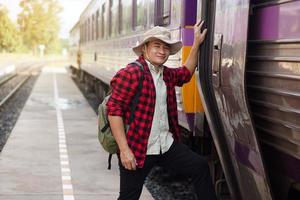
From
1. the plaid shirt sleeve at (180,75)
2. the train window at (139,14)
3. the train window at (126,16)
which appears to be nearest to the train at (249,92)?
the plaid shirt sleeve at (180,75)

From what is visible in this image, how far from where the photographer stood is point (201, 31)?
434 cm

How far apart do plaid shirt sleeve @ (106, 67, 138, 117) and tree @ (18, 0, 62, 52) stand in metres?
86.9

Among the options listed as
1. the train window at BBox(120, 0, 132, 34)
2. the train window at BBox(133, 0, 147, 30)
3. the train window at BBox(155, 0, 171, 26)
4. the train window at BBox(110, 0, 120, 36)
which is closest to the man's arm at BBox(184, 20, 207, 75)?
the train window at BBox(155, 0, 171, 26)

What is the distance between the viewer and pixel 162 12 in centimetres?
589

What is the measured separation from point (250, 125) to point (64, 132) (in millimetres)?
7405

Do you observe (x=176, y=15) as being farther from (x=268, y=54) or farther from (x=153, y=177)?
(x=153, y=177)

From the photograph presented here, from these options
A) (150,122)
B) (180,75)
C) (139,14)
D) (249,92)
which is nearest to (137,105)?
(150,122)

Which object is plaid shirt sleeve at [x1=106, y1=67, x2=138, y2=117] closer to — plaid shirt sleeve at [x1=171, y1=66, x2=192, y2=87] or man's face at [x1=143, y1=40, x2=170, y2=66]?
man's face at [x1=143, y1=40, x2=170, y2=66]

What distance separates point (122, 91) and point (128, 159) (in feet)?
1.46

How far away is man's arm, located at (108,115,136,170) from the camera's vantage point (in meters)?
3.65

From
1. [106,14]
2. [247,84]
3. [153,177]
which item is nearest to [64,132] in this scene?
[106,14]

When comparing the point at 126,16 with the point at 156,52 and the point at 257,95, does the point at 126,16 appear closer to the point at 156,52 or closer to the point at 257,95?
the point at 156,52

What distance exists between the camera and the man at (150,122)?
368cm

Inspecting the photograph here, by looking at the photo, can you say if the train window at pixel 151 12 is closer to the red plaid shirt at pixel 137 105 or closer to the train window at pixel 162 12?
the train window at pixel 162 12
